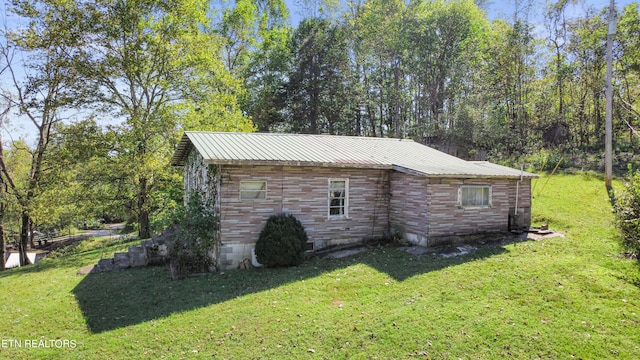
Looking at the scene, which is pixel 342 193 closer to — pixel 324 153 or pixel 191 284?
pixel 324 153

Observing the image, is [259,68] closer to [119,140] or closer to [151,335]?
[119,140]

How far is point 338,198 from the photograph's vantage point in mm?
11992

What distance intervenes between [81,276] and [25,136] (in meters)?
17.5

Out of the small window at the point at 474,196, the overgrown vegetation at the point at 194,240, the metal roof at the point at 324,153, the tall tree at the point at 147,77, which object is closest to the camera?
the overgrown vegetation at the point at 194,240

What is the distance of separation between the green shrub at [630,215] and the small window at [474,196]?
12.2 ft

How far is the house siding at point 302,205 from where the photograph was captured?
10.6 meters

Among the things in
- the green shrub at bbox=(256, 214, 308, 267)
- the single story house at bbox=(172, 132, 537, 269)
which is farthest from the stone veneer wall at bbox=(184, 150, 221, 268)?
the green shrub at bbox=(256, 214, 308, 267)

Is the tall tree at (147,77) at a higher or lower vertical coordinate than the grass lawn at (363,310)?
higher


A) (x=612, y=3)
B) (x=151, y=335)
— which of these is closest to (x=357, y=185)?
(x=151, y=335)

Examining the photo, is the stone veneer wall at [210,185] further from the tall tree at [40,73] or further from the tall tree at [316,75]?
the tall tree at [316,75]

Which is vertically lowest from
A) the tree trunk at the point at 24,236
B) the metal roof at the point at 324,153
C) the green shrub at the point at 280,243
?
the tree trunk at the point at 24,236

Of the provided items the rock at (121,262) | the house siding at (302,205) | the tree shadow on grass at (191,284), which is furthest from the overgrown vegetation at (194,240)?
the rock at (121,262)

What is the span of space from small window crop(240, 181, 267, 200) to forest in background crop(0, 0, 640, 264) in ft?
8.99

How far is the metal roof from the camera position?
1071 cm
